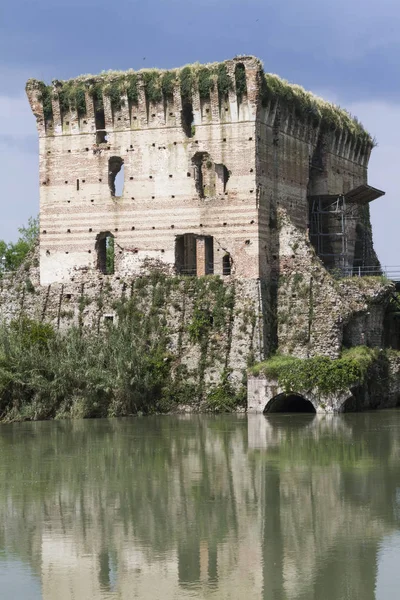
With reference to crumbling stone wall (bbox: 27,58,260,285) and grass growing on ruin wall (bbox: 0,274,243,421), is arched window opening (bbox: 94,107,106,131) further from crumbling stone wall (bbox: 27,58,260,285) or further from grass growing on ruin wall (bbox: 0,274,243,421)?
grass growing on ruin wall (bbox: 0,274,243,421)

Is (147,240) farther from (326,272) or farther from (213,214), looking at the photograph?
(326,272)

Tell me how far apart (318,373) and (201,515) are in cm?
1564

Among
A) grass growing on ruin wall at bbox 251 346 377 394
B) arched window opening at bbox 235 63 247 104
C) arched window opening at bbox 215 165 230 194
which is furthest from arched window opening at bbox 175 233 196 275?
grass growing on ruin wall at bbox 251 346 377 394

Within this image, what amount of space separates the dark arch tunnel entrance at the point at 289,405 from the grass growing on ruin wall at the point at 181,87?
9222mm

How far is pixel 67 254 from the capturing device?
38.7 meters

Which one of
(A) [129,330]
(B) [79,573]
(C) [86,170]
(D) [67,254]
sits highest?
(C) [86,170]

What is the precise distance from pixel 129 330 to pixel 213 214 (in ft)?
14.7

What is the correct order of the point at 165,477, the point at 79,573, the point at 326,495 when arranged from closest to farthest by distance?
1. the point at 79,573
2. the point at 326,495
3. the point at 165,477

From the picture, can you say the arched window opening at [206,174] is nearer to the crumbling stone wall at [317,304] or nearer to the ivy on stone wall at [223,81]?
the ivy on stone wall at [223,81]

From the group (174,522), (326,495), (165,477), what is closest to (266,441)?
(165,477)

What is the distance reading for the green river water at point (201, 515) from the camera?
14516mm

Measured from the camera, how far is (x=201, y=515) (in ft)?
60.1

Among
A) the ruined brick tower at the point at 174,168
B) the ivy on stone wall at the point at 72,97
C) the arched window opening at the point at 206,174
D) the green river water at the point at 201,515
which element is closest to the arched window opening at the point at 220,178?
Answer: the ruined brick tower at the point at 174,168

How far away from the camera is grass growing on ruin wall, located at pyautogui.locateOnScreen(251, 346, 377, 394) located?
33.5 meters
